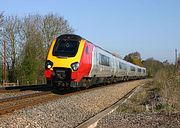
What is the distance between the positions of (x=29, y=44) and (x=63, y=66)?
94.5 feet

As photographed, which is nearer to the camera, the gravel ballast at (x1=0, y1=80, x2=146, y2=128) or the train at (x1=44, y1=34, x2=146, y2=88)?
the gravel ballast at (x1=0, y1=80, x2=146, y2=128)

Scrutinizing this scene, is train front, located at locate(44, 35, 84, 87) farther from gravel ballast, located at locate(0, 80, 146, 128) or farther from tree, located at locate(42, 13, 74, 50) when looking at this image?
tree, located at locate(42, 13, 74, 50)

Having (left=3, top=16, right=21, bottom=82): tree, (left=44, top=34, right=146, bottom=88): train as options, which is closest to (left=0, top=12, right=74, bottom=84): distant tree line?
(left=3, top=16, right=21, bottom=82): tree

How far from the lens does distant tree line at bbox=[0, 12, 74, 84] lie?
152 ft

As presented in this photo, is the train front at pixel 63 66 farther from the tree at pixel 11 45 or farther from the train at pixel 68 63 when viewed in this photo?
the tree at pixel 11 45

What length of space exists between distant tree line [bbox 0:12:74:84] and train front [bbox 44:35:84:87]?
2569 cm

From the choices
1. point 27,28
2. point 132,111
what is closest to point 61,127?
point 132,111

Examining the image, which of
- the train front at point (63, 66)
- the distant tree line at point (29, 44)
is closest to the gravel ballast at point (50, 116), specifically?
the train front at point (63, 66)

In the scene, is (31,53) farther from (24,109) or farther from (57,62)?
(24,109)

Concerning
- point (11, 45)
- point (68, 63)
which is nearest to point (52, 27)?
point (11, 45)

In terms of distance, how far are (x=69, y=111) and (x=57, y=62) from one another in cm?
760

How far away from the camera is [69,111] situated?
41.0 ft

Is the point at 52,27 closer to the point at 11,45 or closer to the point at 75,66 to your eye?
the point at 11,45

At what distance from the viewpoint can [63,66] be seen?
19719 millimetres
